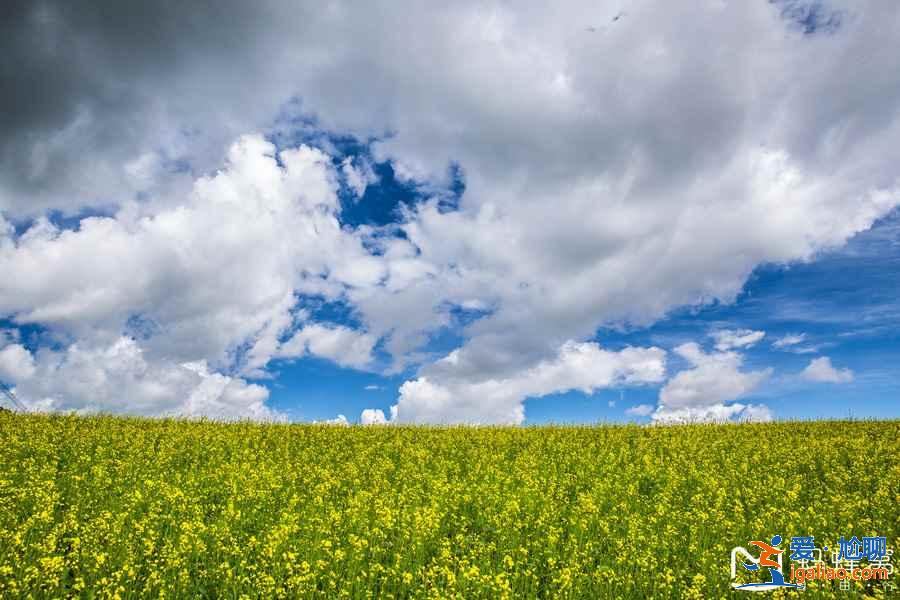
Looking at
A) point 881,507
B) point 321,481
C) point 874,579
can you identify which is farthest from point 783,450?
point 321,481

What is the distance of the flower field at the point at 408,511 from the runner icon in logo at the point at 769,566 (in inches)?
15.3

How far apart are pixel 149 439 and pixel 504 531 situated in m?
16.4

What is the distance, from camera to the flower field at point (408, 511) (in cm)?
891

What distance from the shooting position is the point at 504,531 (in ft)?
37.8

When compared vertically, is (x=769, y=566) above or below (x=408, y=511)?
below

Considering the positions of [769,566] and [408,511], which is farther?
[408,511]

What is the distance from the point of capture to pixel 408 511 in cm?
1228

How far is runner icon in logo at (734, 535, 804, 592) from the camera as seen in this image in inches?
365

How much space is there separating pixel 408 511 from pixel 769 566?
699 cm

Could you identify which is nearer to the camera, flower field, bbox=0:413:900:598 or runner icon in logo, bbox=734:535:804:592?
flower field, bbox=0:413:900:598

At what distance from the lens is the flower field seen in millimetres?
8906

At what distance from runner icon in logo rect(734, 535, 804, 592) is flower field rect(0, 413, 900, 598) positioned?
0.39 meters

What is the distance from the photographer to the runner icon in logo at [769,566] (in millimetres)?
9270

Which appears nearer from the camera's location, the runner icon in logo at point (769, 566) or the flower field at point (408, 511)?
the flower field at point (408, 511)
